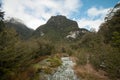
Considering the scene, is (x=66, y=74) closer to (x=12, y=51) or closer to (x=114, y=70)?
(x=114, y=70)

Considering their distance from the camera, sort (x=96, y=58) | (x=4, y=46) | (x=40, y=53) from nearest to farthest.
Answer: (x=4, y=46)
(x=96, y=58)
(x=40, y=53)

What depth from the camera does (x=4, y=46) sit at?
15.2 metres

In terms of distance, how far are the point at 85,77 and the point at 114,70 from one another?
421cm

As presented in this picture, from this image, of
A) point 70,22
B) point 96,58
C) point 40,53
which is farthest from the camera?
point 70,22

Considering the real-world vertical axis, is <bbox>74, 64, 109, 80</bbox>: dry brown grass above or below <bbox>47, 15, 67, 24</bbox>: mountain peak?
below

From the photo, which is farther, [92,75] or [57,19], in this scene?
[57,19]

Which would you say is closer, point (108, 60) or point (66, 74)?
point (108, 60)

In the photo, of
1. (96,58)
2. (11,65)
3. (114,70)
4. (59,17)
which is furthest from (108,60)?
(59,17)

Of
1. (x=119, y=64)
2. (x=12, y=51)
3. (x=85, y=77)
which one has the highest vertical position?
(x=12, y=51)

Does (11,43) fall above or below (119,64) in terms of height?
above

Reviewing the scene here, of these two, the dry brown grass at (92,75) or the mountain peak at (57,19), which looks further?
the mountain peak at (57,19)

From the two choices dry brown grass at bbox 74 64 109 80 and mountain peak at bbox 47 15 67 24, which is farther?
mountain peak at bbox 47 15 67 24

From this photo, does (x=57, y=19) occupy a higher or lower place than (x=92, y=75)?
higher

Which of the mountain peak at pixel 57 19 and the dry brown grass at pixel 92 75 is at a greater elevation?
the mountain peak at pixel 57 19
